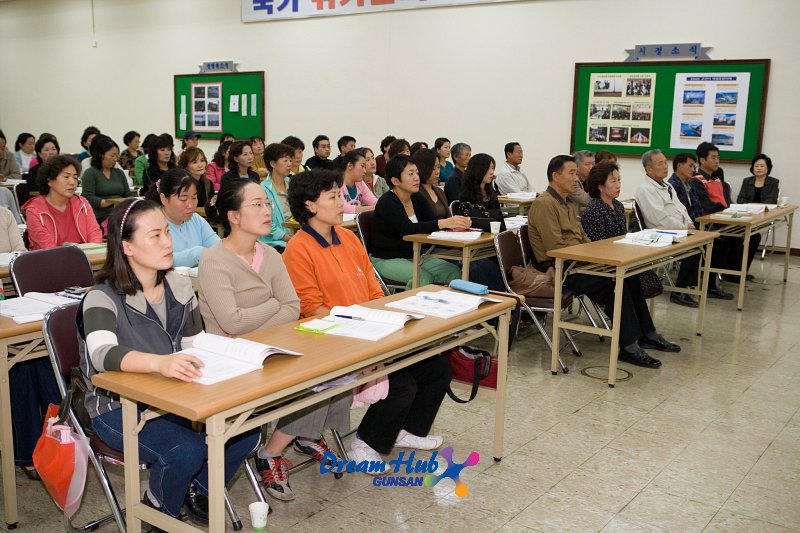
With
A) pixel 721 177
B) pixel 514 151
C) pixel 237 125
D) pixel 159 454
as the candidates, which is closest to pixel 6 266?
pixel 159 454

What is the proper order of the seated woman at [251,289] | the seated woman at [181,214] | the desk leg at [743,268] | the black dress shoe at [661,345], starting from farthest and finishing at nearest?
the desk leg at [743,268]
the black dress shoe at [661,345]
the seated woman at [181,214]
the seated woman at [251,289]

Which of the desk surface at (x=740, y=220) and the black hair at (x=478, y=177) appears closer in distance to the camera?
the black hair at (x=478, y=177)

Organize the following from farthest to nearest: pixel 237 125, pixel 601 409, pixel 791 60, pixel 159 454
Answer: pixel 237 125 < pixel 791 60 < pixel 601 409 < pixel 159 454

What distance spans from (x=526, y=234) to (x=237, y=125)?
7.86m

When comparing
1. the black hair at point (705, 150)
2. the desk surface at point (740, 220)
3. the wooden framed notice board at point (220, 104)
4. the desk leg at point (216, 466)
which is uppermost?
the wooden framed notice board at point (220, 104)

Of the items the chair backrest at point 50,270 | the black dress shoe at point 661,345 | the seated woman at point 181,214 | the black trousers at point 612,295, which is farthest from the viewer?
the black dress shoe at point 661,345

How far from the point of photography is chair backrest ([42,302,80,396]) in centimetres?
222

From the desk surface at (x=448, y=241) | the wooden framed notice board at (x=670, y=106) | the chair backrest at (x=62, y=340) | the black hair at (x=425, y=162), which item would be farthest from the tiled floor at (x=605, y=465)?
the wooden framed notice board at (x=670, y=106)

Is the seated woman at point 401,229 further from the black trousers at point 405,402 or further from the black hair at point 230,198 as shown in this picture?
the black hair at point 230,198

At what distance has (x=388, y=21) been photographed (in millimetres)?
10102

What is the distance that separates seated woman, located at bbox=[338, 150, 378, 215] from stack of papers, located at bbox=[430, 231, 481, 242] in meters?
1.41

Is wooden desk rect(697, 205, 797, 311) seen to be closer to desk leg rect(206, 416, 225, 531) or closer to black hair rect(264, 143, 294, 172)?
black hair rect(264, 143, 294, 172)

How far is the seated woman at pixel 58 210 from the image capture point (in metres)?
3.96

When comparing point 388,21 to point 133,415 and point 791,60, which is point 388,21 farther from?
point 133,415
